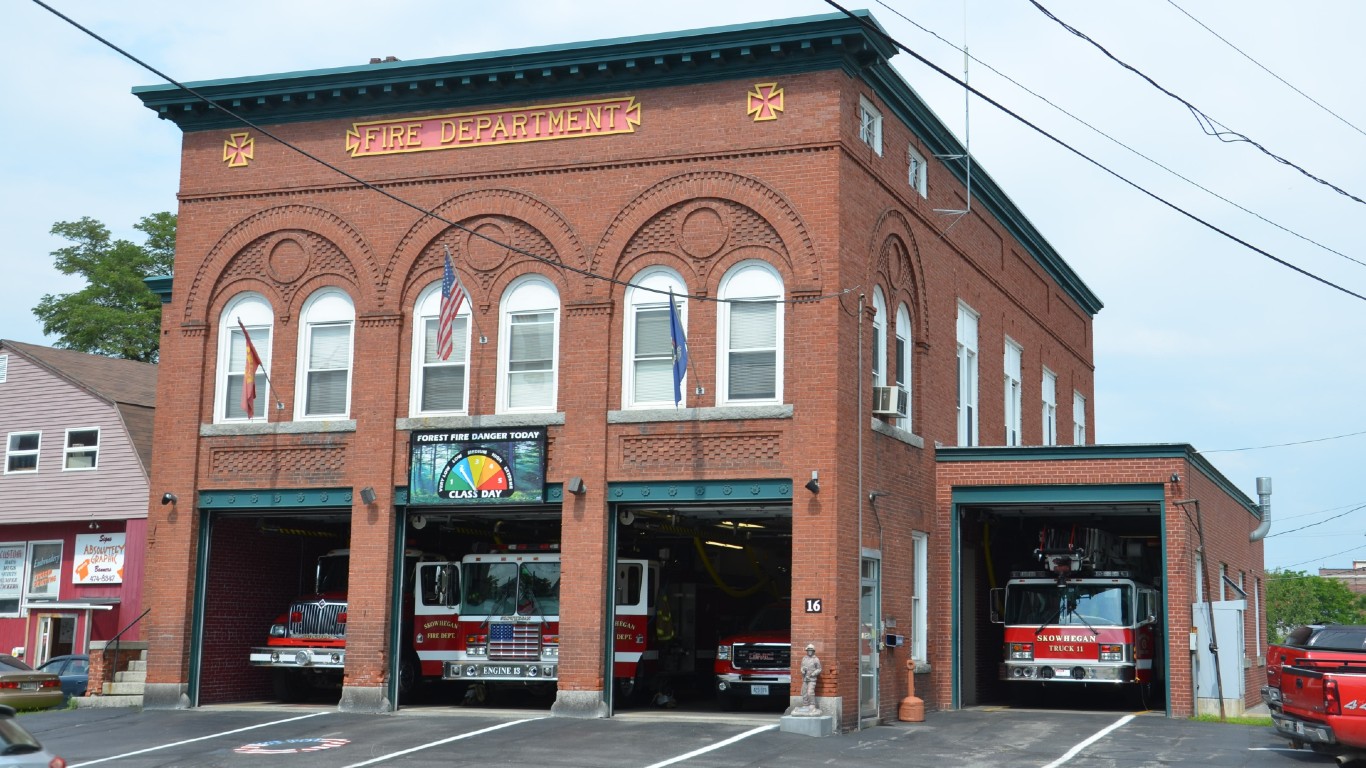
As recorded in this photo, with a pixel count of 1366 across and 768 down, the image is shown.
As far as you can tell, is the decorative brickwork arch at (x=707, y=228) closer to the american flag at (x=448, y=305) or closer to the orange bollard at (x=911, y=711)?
the american flag at (x=448, y=305)

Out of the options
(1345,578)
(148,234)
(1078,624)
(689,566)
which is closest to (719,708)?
(689,566)

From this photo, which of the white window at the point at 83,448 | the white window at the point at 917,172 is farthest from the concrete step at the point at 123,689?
the white window at the point at 917,172

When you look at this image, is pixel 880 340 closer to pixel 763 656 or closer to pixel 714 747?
pixel 763 656

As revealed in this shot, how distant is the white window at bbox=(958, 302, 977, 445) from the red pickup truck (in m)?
11.1

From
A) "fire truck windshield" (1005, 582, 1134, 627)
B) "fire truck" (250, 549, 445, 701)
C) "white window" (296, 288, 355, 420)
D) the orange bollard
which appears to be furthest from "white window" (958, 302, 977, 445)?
"white window" (296, 288, 355, 420)

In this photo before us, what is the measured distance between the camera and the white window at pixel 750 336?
23.9 metres

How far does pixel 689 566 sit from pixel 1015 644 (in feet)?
22.7

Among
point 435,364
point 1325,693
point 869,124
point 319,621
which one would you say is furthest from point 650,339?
point 1325,693

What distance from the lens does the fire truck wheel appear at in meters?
28.7

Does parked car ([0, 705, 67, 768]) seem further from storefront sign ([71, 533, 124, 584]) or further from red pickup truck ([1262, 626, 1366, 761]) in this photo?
storefront sign ([71, 533, 124, 584])

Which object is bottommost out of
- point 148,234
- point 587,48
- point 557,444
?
point 557,444

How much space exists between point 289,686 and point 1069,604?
15.0 meters

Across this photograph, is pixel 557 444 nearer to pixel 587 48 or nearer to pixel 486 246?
pixel 486 246

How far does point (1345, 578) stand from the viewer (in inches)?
5778
